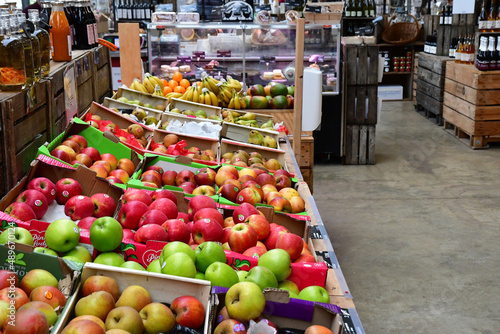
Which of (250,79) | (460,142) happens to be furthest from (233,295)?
(460,142)

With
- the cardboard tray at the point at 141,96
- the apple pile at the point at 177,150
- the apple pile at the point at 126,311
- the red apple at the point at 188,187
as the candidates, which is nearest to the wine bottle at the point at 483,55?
the cardboard tray at the point at 141,96

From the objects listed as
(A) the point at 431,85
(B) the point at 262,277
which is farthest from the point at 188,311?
(A) the point at 431,85

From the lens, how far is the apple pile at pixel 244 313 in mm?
1457

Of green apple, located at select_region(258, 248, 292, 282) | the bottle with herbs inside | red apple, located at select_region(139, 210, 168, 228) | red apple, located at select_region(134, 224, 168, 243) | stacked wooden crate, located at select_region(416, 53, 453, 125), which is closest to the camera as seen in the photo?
green apple, located at select_region(258, 248, 292, 282)

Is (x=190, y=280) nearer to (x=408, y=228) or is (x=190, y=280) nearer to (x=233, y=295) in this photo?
(x=233, y=295)

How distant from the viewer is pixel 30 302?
4.73 ft

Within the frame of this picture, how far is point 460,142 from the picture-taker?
7453 millimetres

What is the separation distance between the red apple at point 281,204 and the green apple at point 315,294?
70 cm

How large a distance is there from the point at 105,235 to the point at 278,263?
0.55 metres

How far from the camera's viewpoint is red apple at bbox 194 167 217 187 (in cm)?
273

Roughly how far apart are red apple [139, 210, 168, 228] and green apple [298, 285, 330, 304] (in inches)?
23.1

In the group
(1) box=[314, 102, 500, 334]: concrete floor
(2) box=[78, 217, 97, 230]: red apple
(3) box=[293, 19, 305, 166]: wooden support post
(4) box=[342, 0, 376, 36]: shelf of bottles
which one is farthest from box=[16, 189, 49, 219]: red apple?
(4) box=[342, 0, 376, 36]: shelf of bottles

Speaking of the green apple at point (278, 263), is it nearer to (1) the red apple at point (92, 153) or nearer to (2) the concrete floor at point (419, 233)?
(1) the red apple at point (92, 153)

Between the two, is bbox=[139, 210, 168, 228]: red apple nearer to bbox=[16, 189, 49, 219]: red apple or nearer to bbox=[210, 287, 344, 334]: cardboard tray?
bbox=[16, 189, 49, 219]: red apple
